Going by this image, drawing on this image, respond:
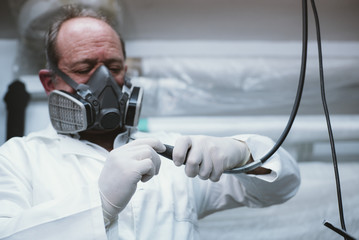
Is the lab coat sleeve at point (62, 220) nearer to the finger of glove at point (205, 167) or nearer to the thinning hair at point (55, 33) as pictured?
the finger of glove at point (205, 167)

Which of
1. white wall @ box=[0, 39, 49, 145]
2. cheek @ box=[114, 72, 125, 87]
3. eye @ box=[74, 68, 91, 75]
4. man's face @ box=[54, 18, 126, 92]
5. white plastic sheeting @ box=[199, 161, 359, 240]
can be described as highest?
man's face @ box=[54, 18, 126, 92]

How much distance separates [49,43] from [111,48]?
0.75 feet

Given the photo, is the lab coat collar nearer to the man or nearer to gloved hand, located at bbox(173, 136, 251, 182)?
the man

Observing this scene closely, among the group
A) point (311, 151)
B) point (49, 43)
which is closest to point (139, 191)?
point (49, 43)

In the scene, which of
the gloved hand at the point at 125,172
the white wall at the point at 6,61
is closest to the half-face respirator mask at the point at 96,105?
the gloved hand at the point at 125,172

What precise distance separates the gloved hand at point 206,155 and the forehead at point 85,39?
19.8 inches

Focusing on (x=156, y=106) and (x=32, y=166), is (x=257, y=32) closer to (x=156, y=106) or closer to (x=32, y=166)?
(x=156, y=106)

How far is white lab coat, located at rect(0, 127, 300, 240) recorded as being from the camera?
771 mm

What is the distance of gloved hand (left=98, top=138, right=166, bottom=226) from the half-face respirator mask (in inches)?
9.6

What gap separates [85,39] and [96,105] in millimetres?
267

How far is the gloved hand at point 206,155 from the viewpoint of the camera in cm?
80

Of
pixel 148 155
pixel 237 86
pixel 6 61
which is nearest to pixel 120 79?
pixel 148 155

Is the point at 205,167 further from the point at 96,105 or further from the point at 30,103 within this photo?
the point at 30,103

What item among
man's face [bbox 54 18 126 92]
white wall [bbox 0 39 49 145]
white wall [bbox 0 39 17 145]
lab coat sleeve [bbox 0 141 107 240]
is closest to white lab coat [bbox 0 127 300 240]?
lab coat sleeve [bbox 0 141 107 240]
